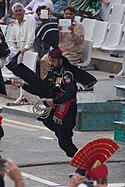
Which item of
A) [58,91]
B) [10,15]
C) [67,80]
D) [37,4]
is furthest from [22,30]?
[67,80]

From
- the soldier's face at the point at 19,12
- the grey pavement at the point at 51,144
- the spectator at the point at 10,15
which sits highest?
the soldier's face at the point at 19,12

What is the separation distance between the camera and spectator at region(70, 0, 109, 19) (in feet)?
69.0

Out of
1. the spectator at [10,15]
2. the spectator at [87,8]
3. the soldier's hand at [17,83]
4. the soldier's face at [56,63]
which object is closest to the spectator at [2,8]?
the spectator at [10,15]

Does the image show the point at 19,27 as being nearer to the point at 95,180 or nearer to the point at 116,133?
the point at 116,133

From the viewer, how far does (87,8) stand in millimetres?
21203

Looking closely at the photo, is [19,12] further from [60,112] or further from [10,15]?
[60,112]

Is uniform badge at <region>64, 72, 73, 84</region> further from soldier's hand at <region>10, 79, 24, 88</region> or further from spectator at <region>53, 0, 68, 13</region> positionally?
spectator at <region>53, 0, 68, 13</region>

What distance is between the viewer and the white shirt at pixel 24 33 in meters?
18.3

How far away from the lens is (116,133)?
13.8m

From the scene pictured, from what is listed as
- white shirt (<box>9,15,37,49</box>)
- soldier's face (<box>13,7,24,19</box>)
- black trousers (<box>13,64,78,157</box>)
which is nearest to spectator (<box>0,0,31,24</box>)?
white shirt (<box>9,15,37,49</box>)

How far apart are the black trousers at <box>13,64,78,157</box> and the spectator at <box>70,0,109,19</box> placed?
28.6ft

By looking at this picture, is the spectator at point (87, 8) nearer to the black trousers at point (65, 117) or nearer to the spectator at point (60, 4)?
the spectator at point (60, 4)

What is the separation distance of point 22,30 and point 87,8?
10.1ft

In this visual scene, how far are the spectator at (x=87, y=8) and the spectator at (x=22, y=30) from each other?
266 cm
